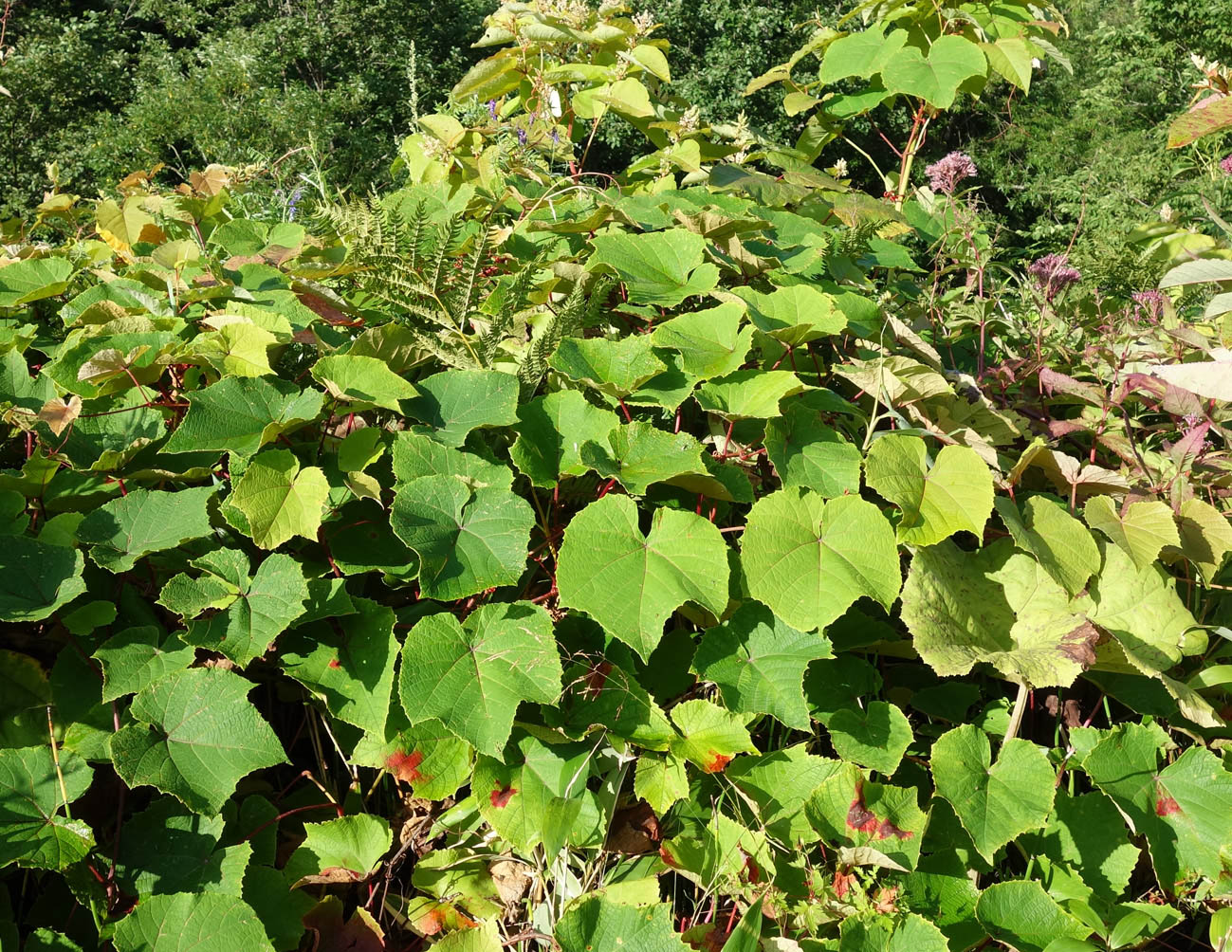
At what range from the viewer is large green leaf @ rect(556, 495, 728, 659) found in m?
1.09

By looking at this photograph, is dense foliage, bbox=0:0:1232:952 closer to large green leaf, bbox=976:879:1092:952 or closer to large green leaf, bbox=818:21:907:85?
large green leaf, bbox=976:879:1092:952

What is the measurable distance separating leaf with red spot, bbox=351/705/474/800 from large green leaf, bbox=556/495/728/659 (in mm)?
268

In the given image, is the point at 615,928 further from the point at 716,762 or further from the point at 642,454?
the point at 642,454

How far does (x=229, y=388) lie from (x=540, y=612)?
0.50m

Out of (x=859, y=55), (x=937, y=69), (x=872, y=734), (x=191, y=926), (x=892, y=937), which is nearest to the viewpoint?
(x=191, y=926)

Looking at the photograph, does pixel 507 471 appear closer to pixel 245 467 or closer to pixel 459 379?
pixel 459 379

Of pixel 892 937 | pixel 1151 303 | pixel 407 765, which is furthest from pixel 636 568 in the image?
pixel 1151 303

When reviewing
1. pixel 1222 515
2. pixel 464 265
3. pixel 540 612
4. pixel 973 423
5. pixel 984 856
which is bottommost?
pixel 984 856

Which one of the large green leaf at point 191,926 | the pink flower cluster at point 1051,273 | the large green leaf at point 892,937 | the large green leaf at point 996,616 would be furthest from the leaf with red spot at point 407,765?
the pink flower cluster at point 1051,273

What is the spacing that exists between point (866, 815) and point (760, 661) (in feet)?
0.81

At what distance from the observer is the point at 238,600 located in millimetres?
1095

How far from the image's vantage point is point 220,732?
1.05 metres

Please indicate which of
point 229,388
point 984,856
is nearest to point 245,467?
point 229,388

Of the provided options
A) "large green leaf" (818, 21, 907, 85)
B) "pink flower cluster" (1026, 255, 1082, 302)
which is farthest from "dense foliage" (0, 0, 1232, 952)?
"large green leaf" (818, 21, 907, 85)
